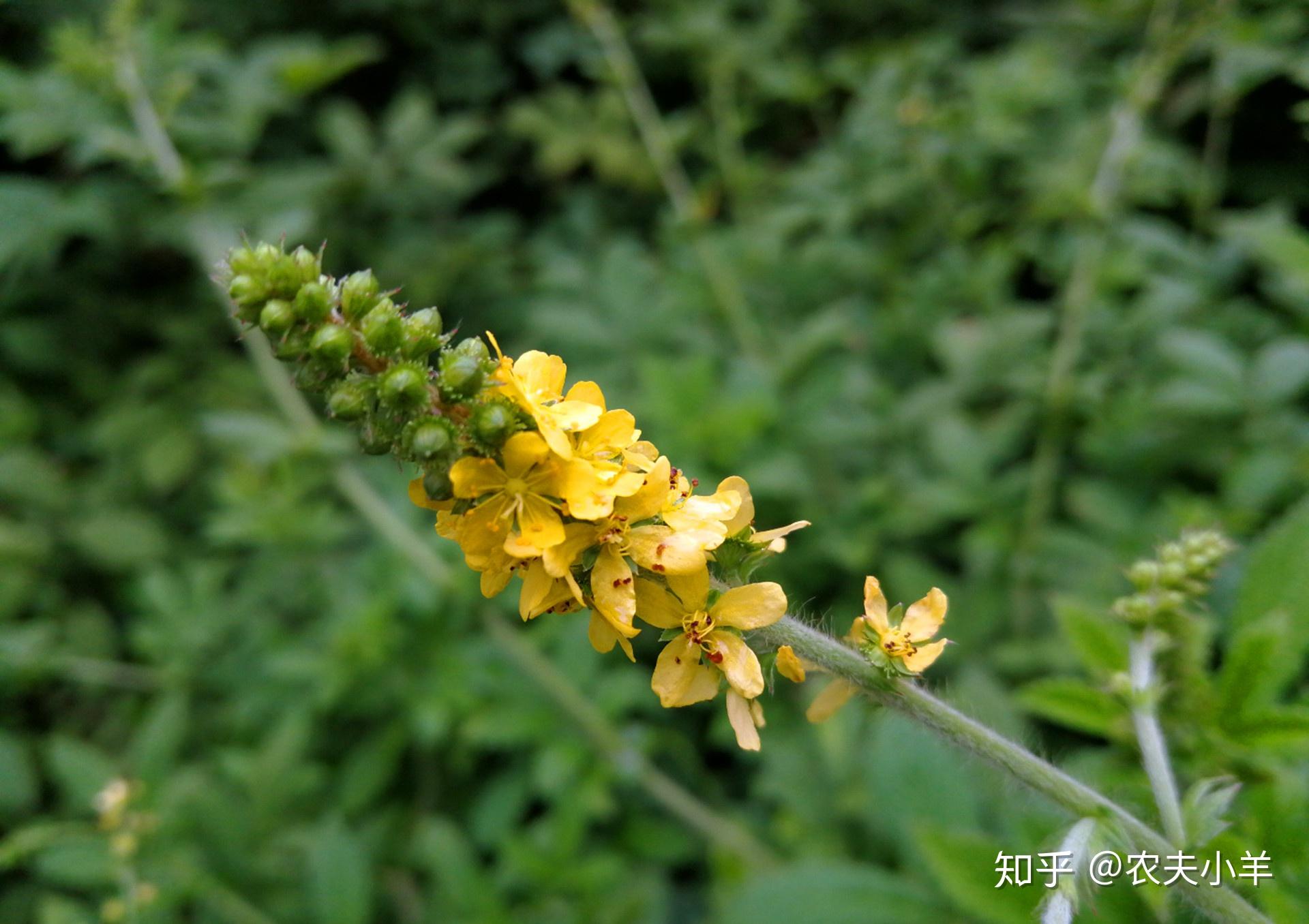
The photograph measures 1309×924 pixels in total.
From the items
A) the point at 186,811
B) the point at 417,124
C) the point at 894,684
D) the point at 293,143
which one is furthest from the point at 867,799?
the point at 293,143

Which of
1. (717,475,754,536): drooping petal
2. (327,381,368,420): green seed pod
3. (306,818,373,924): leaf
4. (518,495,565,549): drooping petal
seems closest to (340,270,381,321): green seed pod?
(327,381,368,420): green seed pod

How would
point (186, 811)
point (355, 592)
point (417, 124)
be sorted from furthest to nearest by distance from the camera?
point (417, 124) < point (355, 592) < point (186, 811)

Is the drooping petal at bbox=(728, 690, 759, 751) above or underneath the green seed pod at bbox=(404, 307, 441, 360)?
underneath

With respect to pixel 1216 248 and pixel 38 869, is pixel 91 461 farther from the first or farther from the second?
pixel 1216 248

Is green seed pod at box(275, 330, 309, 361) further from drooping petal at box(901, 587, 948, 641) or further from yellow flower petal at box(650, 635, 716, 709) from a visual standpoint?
drooping petal at box(901, 587, 948, 641)

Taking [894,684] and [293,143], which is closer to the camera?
[894,684]

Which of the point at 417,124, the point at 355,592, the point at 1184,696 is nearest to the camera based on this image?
the point at 1184,696
